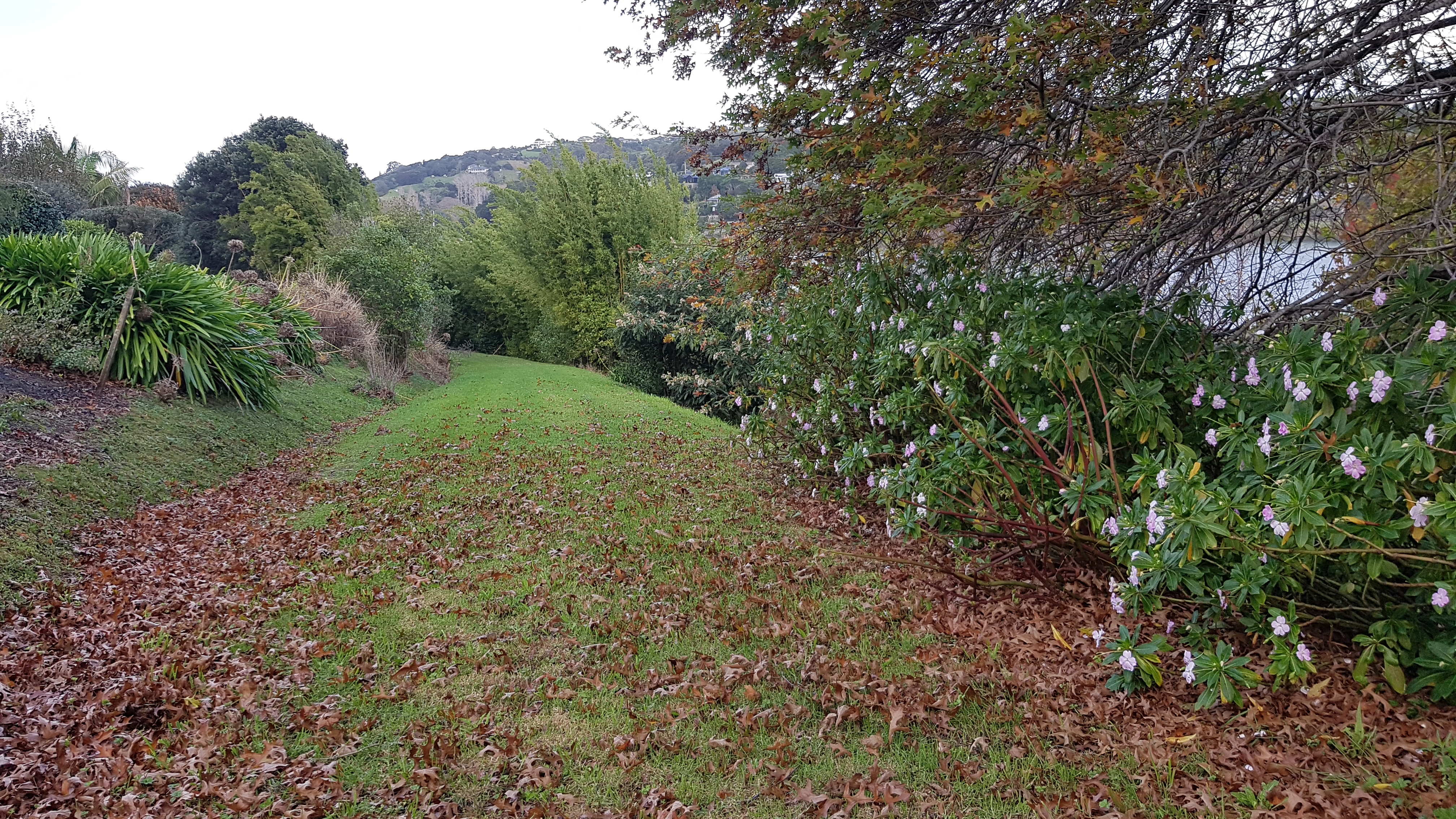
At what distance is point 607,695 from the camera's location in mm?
3455

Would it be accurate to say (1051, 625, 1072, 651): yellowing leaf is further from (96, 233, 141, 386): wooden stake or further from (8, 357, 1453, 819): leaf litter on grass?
(96, 233, 141, 386): wooden stake

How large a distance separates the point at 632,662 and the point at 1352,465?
3142 mm

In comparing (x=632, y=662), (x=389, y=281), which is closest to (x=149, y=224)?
(x=389, y=281)

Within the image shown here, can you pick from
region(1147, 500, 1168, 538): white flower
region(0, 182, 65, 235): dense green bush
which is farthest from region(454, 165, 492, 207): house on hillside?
region(1147, 500, 1168, 538): white flower

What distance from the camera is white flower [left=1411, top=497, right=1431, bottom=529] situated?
223 centimetres

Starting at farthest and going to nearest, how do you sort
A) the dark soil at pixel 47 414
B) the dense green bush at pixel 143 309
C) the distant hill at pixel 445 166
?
the distant hill at pixel 445 166
the dense green bush at pixel 143 309
the dark soil at pixel 47 414

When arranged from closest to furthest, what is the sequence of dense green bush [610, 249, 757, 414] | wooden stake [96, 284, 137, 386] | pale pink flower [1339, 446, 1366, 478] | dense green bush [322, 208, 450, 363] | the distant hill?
pale pink flower [1339, 446, 1366, 478] < wooden stake [96, 284, 137, 386] < dense green bush [610, 249, 757, 414] < dense green bush [322, 208, 450, 363] < the distant hill

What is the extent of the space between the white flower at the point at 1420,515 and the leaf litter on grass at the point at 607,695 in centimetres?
71

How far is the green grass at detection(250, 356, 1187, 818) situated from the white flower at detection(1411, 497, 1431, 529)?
118 cm

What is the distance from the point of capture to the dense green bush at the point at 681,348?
39.0ft

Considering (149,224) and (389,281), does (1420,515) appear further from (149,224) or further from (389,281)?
(149,224)

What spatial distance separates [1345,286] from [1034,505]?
66.3 inches

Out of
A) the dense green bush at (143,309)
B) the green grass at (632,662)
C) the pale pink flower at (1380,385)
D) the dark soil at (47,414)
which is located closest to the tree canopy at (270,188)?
the dense green bush at (143,309)

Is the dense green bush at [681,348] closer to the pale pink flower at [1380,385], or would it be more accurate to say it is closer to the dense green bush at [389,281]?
the dense green bush at [389,281]
